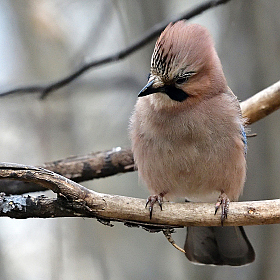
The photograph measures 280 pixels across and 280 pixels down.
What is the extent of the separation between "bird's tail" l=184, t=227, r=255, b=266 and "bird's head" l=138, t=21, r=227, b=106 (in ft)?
3.94

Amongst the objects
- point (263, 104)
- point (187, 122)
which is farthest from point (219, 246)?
point (263, 104)

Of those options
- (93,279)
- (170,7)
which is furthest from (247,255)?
(170,7)

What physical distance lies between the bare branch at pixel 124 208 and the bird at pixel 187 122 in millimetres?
227

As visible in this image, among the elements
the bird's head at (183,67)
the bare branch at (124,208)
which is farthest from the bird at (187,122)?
the bare branch at (124,208)

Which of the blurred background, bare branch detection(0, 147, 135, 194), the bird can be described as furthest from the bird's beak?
the blurred background

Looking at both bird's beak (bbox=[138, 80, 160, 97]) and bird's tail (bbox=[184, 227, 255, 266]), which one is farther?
bird's tail (bbox=[184, 227, 255, 266])

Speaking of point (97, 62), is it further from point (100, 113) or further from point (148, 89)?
point (100, 113)

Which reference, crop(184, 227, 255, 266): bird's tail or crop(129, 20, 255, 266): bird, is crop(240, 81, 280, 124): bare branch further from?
crop(184, 227, 255, 266): bird's tail

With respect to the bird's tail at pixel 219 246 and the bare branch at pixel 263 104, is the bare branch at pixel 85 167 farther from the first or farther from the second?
the bare branch at pixel 263 104

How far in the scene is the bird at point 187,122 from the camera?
2852 millimetres

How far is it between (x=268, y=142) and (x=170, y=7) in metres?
2.31

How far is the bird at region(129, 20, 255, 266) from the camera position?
9.36ft

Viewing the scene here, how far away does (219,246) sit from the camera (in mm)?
3537

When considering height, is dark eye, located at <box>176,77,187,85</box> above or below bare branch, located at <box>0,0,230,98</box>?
below
